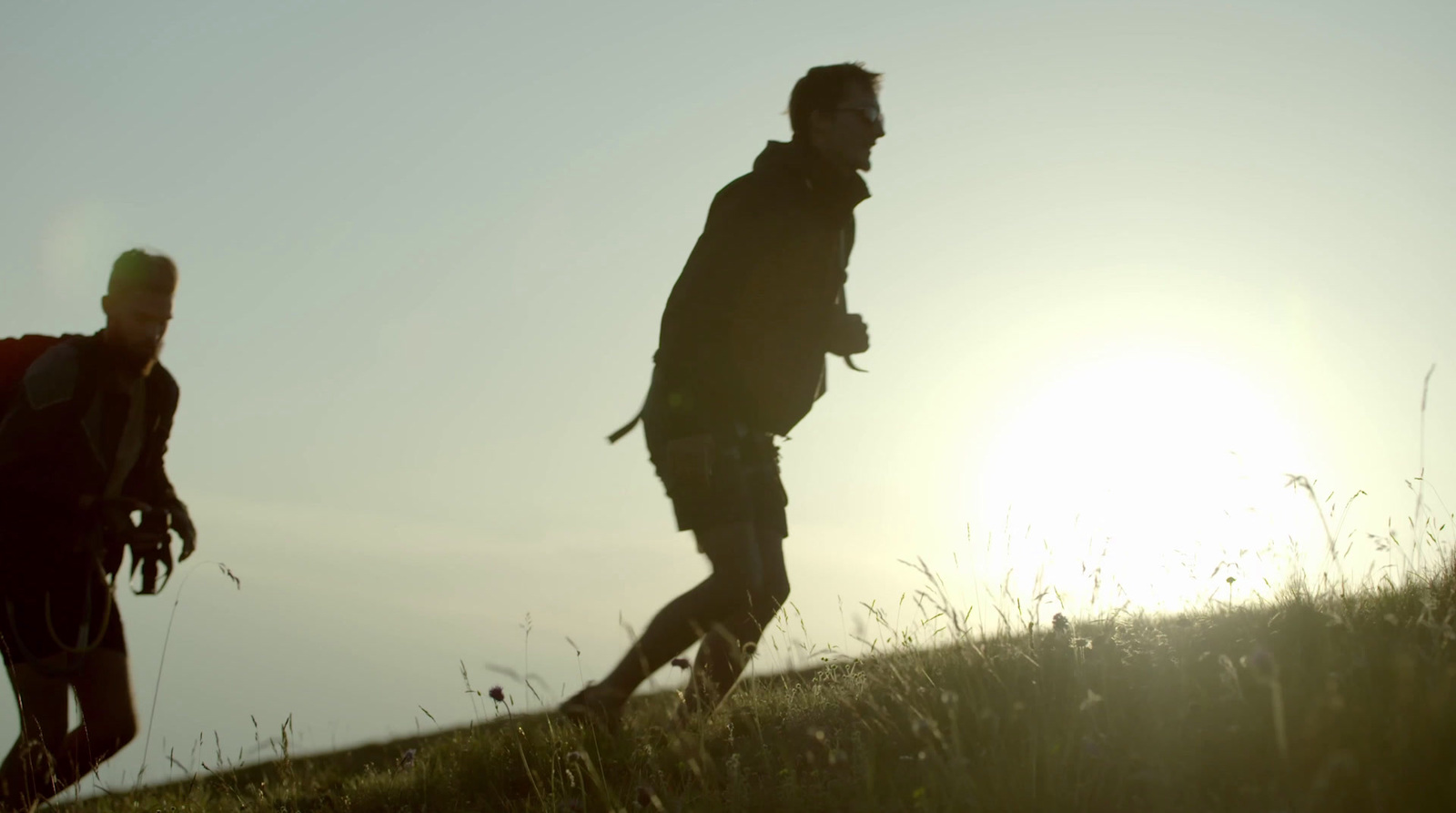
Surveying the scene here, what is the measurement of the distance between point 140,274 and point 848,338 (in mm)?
2470

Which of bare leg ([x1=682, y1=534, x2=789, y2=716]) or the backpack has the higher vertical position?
the backpack

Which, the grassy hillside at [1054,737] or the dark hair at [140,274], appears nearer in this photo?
the grassy hillside at [1054,737]

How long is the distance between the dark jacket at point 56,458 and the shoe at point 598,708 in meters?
1.68

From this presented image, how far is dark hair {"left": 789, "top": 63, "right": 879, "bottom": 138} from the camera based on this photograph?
4.23 metres

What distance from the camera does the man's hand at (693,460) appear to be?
3.78m

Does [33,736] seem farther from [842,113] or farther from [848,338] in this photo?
[842,113]

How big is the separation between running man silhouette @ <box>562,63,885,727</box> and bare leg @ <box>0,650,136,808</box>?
4.86 feet

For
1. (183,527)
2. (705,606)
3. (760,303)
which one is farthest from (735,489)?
(183,527)

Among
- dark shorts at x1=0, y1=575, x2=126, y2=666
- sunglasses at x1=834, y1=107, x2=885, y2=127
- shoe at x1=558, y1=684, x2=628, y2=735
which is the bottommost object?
shoe at x1=558, y1=684, x2=628, y2=735

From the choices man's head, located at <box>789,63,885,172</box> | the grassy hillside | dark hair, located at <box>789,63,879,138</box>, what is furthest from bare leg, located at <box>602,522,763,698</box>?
dark hair, located at <box>789,63,879,138</box>

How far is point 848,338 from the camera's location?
4188 millimetres

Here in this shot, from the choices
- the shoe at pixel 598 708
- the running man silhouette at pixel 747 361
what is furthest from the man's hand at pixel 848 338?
the shoe at pixel 598 708

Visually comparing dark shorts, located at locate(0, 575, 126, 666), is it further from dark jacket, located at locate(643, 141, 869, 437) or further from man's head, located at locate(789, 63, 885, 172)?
man's head, located at locate(789, 63, 885, 172)

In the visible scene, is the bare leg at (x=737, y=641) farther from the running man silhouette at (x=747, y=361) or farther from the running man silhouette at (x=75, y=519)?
the running man silhouette at (x=75, y=519)
